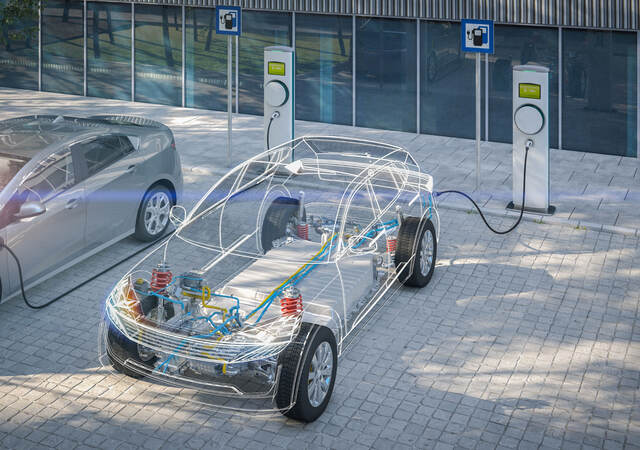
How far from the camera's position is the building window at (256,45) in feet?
52.6

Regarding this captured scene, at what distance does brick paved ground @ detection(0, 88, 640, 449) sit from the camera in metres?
6.81

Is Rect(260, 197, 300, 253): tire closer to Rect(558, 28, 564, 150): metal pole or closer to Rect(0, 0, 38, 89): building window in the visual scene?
Rect(558, 28, 564, 150): metal pole

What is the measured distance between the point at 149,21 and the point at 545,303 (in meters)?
10.8

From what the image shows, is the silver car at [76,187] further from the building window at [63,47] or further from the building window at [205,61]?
the building window at [63,47]

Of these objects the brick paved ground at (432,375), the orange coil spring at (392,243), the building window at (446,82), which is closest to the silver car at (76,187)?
the brick paved ground at (432,375)

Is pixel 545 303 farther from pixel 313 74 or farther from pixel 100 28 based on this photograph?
Result: pixel 100 28

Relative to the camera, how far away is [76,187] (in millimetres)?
9383

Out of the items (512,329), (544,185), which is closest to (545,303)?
Answer: (512,329)

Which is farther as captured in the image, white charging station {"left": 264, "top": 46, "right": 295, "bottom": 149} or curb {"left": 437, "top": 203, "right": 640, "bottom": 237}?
white charging station {"left": 264, "top": 46, "right": 295, "bottom": 149}

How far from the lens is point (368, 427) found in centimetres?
691

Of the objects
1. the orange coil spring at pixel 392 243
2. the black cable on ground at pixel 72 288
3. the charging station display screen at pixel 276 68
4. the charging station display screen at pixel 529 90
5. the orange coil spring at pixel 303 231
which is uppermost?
the charging station display screen at pixel 276 68

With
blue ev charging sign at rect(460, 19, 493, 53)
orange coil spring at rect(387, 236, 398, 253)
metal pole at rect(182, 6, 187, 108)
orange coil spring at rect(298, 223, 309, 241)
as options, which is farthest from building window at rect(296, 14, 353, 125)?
orange coil spring at rect(387, 236, 398, 253)

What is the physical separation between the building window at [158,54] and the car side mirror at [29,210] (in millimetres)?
8944

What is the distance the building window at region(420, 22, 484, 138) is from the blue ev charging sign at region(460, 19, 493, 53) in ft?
9.70
